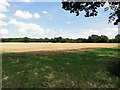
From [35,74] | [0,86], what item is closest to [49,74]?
[35,74]

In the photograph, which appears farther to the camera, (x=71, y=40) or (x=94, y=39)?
(x=71, y=40)

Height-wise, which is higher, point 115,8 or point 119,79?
point 115,8

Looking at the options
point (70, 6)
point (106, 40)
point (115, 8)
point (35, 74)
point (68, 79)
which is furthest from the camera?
point (106, 40)

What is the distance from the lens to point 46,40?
10319cm

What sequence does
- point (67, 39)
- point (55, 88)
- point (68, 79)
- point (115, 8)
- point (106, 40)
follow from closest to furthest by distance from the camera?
point (55, 88), point (68, 79), point (115, 8), point (106, 40), point (67, 39)

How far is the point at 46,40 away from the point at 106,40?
193 feet

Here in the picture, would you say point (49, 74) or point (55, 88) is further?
point (49, 74)

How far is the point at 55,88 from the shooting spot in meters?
5.10

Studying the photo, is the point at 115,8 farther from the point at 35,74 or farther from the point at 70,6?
the point at 35,74

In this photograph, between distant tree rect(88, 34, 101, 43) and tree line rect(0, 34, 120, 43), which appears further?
distant tree rect(88, 34, 101, 43)

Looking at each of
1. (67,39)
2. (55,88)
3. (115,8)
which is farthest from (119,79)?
(67,39)

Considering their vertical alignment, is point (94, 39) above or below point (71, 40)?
above

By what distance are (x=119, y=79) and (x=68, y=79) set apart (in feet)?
10.7

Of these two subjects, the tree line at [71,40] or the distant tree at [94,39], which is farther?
the distant tree at [94,39]
